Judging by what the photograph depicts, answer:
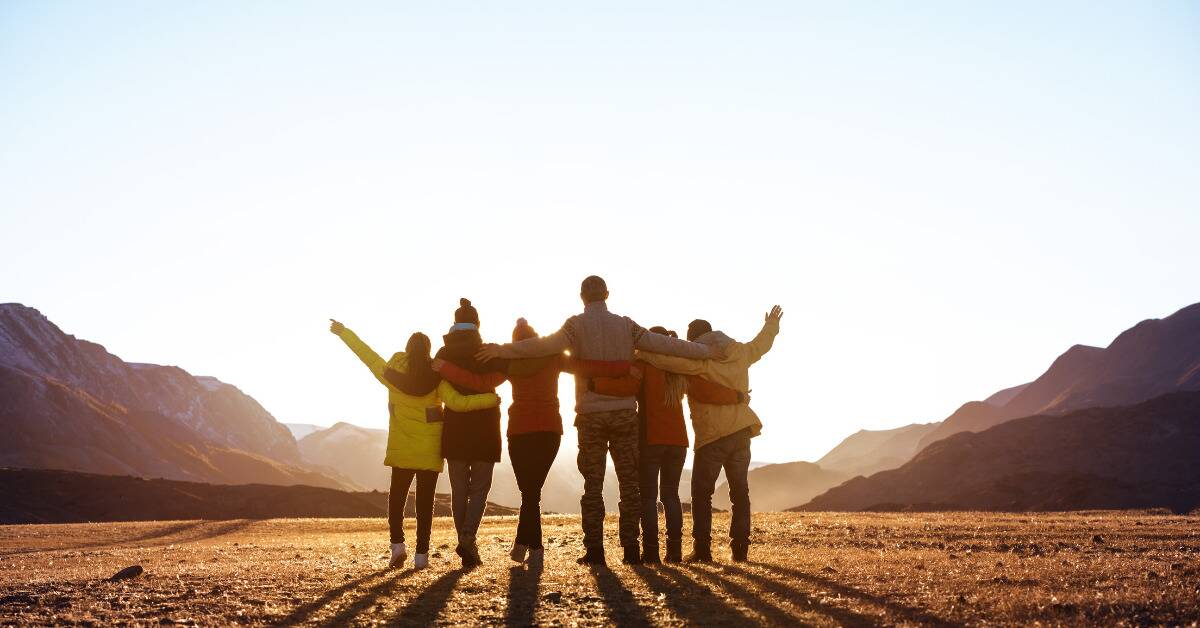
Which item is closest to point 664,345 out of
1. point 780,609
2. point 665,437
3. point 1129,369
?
point 665,437

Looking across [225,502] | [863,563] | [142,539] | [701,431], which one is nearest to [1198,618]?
[863,563]

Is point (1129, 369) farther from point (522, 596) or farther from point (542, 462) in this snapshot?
point (522, 596)

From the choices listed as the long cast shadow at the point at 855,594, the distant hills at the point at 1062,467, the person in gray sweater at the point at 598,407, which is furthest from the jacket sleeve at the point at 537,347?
the distant hills at the point at 1062,467

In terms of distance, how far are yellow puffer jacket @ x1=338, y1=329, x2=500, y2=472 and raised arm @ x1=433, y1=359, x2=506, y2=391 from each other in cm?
12

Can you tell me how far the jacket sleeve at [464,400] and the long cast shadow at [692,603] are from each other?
2576 millimetres

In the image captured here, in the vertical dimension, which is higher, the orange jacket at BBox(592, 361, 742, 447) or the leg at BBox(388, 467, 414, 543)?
the orange jacket at BBox(592, 361, 742, 447)

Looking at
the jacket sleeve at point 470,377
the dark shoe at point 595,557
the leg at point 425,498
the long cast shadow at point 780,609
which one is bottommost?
the long cast shadow at point 780,609

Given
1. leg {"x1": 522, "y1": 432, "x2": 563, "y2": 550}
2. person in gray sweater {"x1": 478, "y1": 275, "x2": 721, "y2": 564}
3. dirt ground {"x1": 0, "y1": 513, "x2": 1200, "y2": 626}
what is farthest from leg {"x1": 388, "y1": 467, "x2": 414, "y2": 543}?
person in gray sweater {"x1": 478, "y1": 275, "x2": 721, "y2": 564}

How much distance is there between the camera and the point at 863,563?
976 cm

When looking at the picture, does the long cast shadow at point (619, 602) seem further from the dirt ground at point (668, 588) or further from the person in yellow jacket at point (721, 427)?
the person in yellow jacket at point (721, 427)

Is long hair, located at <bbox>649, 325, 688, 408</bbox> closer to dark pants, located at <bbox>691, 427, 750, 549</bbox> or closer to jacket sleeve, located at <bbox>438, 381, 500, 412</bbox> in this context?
dark pants, located at <bbox>691, 427, 750, 549</bbox>

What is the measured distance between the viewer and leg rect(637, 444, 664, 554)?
34.9ft

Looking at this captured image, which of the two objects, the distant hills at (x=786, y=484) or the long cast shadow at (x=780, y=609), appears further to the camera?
the distant hills at (x=786, y=484)

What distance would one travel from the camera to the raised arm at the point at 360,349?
36.1ft
